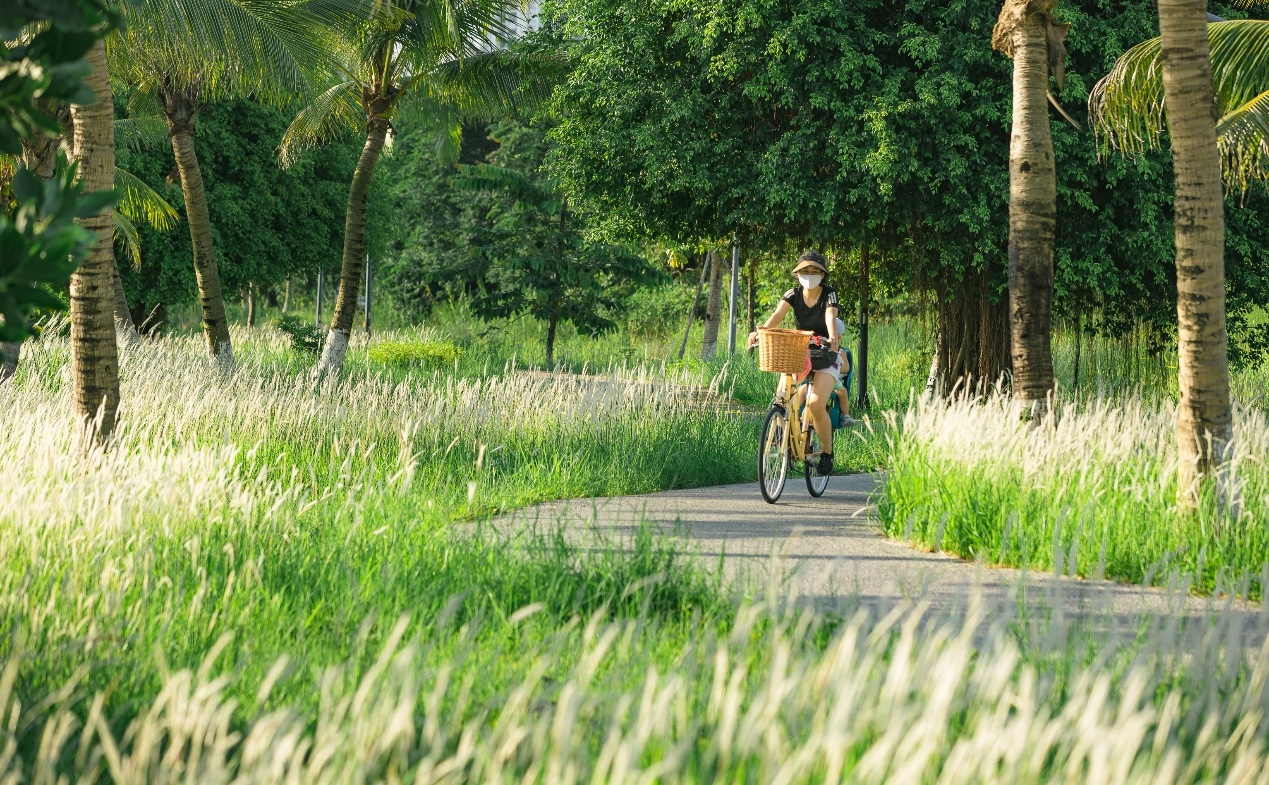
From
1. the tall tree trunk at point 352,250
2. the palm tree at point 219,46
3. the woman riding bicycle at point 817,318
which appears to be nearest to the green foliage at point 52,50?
the woman riding bicycle at point 817,318

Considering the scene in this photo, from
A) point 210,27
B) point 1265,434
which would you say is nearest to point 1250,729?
point 1265,434

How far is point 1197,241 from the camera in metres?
6.82

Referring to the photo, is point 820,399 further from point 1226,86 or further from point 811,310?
point 1226,86

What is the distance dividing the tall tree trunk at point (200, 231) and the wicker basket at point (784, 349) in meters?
10.4

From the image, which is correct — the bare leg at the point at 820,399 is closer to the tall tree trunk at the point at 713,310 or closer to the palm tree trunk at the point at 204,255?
the palm tree trunk at the point at 204,255

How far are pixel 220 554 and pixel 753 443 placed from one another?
295 inches

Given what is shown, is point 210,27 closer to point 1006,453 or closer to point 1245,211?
point 1006,453

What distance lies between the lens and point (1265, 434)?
23.3 ft

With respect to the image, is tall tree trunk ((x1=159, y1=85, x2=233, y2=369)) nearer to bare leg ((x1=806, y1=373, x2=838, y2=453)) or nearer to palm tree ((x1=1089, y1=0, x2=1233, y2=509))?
bare leg ((x1=806, y1=373, x2=838, y2=453))

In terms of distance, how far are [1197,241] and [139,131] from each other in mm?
20581

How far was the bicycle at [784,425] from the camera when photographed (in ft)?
28.6

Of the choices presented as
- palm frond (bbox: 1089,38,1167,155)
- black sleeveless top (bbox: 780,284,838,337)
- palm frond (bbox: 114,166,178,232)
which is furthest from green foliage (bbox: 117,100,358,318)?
palm frond (bbox: 1089,38,1167,155)

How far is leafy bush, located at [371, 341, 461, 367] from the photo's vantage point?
24031 millimetres

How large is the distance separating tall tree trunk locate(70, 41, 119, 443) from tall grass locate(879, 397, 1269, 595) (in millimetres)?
5342
